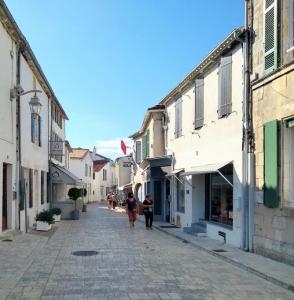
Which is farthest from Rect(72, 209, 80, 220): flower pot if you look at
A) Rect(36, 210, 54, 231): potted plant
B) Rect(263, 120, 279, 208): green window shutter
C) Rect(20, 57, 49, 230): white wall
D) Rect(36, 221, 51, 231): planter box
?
Rect(263, 120, 279, 208): green window shutter

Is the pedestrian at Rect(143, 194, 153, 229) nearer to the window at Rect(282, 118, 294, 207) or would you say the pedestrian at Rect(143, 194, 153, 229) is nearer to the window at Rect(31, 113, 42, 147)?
the window at Rect(31, 113, 42, 147)

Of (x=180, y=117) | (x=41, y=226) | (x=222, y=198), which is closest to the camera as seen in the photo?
(x=222, y=198)

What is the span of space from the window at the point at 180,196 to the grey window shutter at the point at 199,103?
3.88 meters

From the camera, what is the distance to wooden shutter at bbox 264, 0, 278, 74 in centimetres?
1169

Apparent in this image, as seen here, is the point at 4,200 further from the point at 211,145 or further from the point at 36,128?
the point at 211,145

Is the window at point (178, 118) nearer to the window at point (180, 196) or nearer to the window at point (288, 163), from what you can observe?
the window at point (180, 196)

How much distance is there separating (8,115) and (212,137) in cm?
683

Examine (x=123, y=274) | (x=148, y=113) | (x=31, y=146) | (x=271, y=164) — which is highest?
(x=148, y=113)

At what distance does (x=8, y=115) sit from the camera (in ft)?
50.6

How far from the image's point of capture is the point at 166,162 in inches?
952

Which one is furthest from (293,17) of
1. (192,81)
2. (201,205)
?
(201,205)

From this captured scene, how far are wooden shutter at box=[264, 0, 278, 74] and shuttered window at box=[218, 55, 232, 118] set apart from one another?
2.62m

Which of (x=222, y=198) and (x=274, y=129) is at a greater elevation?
(x=274, y=129)

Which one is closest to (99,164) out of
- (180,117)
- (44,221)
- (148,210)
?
(148,210)
